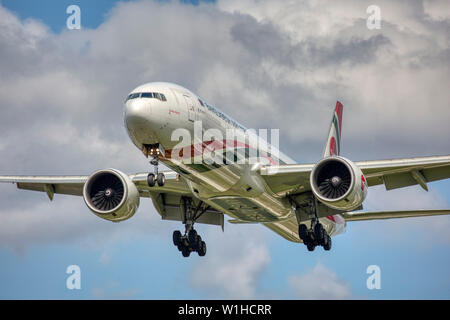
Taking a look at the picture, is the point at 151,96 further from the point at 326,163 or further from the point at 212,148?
the point at 326,163

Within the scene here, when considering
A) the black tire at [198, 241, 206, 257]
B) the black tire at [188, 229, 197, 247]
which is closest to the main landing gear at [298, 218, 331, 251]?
the black tire at [198, 241, 206, 257]

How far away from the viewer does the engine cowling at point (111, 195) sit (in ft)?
111

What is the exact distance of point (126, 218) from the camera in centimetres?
3431

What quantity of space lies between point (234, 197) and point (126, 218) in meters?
5.25

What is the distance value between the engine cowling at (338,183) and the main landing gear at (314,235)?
422 centimetres

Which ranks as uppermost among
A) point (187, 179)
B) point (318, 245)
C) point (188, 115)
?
point (188, 115)

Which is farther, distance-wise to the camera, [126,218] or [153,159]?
[126,218]

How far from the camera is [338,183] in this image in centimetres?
3203

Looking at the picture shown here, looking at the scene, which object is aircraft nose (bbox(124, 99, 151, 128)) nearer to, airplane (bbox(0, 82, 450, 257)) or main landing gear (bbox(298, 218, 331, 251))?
airplane (bbox(0, 82, 450, 257))

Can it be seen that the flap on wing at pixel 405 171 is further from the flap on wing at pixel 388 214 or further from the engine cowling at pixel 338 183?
the flap on wing at pixel 388 214

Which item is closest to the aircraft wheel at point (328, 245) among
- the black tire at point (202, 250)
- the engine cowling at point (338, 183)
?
the engine cowling at point (338, 183)

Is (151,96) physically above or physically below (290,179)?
above

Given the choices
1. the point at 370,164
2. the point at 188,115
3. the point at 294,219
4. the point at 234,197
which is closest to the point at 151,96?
the point at 188,115

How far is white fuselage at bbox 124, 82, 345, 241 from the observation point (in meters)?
28.2
